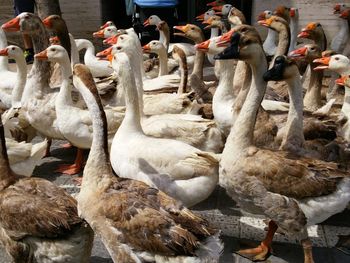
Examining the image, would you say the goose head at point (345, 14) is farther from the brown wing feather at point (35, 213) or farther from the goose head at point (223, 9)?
the brown wing feather at point (35, 213)

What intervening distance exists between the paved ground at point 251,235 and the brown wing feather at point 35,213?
723 millimetres

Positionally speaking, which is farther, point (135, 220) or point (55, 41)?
point (55, 41)

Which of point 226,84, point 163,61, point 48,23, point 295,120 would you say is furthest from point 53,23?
point 295,120

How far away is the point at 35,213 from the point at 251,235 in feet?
7.16

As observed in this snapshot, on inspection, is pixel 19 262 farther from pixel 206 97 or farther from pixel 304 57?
pixel 304 57

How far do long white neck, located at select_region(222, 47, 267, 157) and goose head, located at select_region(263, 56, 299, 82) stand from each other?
75 mm

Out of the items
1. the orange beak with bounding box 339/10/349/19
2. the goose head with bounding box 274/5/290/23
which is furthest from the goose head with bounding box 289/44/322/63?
the goose head with bounding box 274/5/290/23

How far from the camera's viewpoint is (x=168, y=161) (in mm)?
4121

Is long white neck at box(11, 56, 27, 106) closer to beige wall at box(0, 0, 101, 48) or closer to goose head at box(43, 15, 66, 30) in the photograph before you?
goose head at box(43, 15, 66, 30)

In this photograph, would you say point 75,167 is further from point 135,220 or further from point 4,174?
point 135,220

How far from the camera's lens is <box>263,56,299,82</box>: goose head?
13.4 ft

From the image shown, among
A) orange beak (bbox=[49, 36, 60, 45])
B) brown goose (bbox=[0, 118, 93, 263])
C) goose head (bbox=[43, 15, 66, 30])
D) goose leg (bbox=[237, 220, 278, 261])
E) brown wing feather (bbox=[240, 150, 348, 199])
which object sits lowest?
goose leg (bbox=[237, 220, 278, 261])

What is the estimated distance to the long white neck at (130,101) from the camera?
4.52 meters

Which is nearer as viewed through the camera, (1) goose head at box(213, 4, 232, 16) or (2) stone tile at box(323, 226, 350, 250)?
(2) stone tile at box(323, 226, 350, 250)
